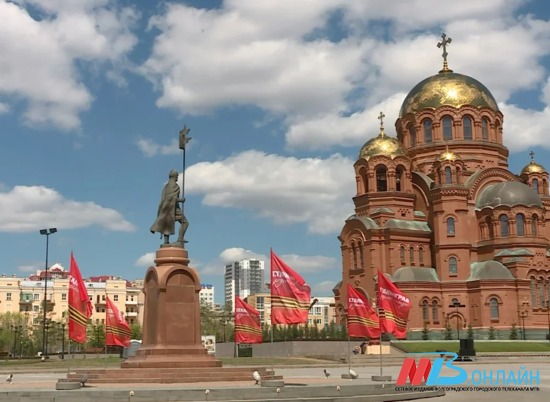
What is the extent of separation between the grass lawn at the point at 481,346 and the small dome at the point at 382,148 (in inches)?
712

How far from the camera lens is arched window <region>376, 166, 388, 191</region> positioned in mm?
64925

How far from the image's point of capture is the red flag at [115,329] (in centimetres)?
3847

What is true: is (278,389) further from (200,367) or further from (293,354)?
(293,354)

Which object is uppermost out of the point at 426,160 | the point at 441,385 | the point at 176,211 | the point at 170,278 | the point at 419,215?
the point at 426,160

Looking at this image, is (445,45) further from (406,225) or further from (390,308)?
(390,308)

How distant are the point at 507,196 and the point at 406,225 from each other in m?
8.78

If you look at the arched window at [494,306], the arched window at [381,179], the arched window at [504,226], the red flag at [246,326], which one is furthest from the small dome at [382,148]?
the red flag at [246,326]

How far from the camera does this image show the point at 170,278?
23922 mm

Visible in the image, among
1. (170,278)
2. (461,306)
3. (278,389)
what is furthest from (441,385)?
(461,306)

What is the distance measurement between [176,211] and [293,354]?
24.7m

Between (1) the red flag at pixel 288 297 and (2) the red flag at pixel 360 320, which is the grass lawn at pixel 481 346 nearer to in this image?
(2) the red flag at pixel 360 320

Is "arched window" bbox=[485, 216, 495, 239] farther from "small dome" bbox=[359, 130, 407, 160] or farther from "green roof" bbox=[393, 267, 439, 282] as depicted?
"small dome" bbox=[359, 130, 407, 160]

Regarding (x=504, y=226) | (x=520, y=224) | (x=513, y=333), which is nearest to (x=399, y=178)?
(x=504, y=226)

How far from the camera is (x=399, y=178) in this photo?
6556cm
